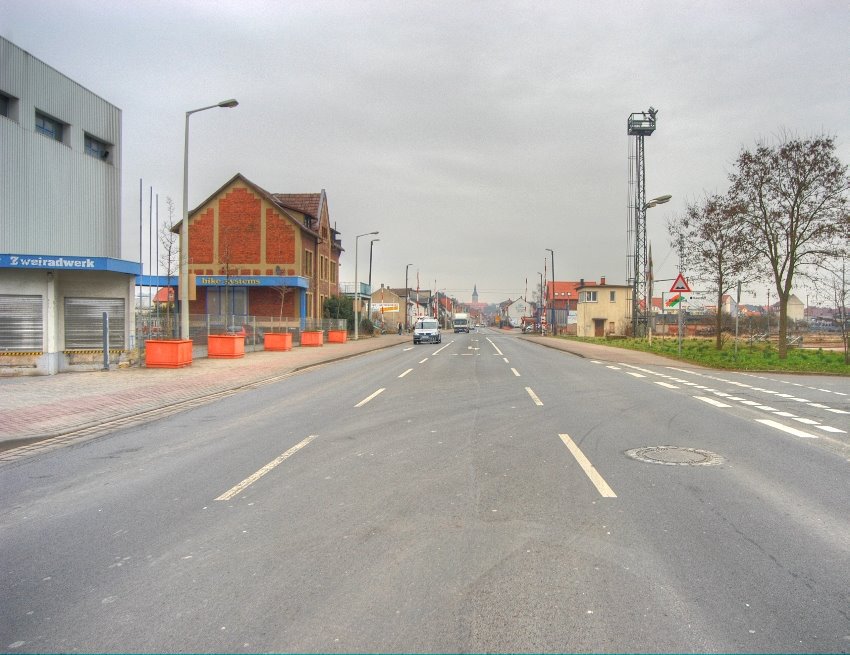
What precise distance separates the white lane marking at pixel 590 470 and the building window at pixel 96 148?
22.2m

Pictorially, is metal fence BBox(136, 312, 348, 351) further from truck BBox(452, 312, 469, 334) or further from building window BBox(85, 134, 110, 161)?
truck BBox(452, 312, 469, 334)

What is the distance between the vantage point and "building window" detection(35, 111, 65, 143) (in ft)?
66.1

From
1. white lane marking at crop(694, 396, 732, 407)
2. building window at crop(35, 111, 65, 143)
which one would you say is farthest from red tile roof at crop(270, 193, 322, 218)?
white lane marking at crop(694, 396, 732, 407)

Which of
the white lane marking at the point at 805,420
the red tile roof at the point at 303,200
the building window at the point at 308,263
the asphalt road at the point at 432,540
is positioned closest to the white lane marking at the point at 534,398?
the asphalt road at the point at 432,540

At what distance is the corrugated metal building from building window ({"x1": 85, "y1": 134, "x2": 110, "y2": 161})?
0.13 ft

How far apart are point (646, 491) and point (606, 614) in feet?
8.18

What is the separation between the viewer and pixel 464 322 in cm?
8906

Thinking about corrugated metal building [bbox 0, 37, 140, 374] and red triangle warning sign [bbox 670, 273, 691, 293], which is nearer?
corrugated metal building [bbox 0, 37, 140, 374]

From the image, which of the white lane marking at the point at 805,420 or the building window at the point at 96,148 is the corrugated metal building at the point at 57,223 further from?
the white lane marking at the point at 805,420

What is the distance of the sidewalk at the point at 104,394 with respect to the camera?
9.30m

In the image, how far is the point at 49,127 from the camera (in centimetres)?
2075

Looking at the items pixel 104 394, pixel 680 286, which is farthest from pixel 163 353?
pixel 680 286

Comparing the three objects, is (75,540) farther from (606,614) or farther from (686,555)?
(686,555)

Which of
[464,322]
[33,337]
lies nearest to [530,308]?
[464,322]
